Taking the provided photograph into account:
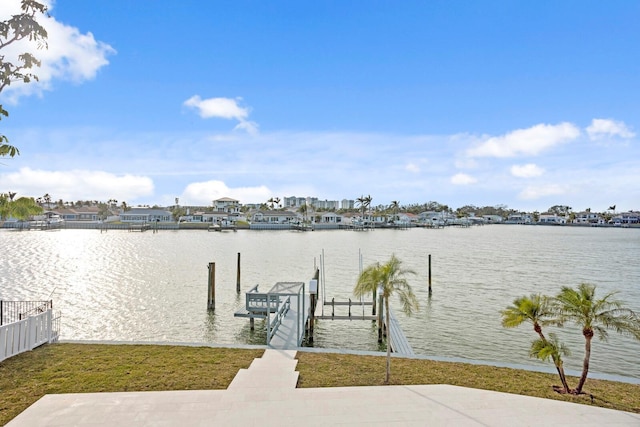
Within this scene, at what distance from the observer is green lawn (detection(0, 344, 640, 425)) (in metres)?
7.68

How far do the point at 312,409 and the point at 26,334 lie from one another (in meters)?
7.94

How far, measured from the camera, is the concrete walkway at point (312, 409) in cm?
640

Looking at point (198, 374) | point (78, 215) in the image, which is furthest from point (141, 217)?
point (198, 374)

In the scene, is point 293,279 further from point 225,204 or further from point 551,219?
point 551,219

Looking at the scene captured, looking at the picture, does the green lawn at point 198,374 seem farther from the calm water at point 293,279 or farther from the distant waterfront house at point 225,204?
the distant waterfront house at point 225,204

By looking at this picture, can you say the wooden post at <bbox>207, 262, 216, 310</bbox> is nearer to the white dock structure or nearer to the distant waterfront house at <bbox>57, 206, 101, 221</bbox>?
the white dock structure

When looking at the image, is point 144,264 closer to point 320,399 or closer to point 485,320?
point 485,320

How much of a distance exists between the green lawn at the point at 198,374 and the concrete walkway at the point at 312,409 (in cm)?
44

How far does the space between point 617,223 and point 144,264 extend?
188 metres

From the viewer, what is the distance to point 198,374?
855 centimetres

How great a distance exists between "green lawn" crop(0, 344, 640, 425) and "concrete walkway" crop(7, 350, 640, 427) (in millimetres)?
435

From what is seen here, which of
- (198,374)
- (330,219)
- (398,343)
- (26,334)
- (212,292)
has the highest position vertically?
(330,219)

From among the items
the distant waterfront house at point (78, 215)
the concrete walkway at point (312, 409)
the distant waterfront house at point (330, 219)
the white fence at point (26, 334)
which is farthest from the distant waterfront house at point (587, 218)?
the white fence at point (26, 334)

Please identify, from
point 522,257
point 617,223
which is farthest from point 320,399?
point 617,223
